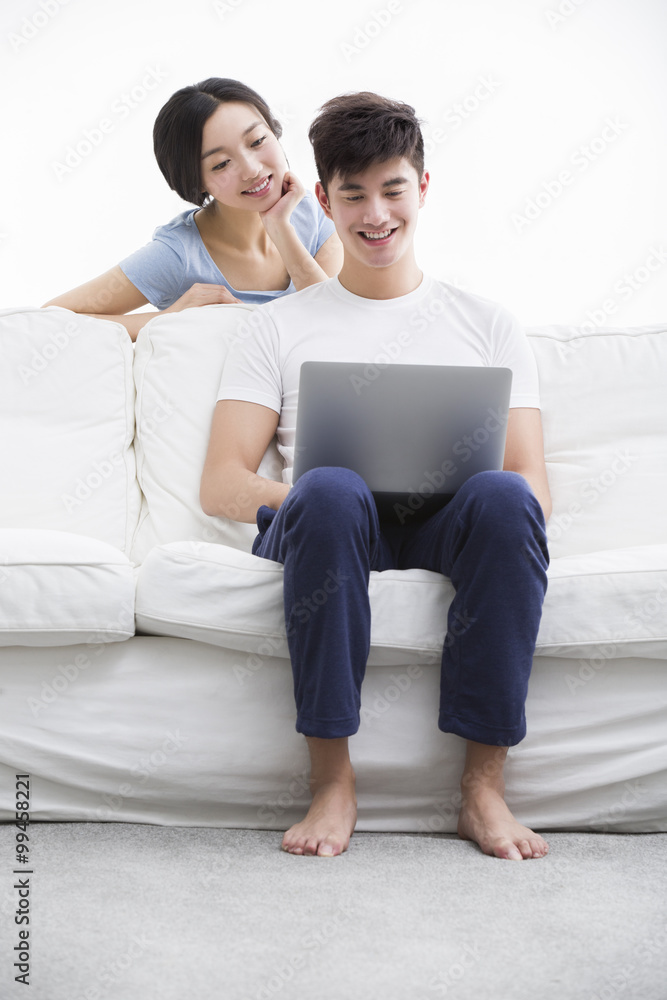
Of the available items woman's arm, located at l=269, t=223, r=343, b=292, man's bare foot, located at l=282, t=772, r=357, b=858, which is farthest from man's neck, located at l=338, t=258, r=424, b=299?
man's bare foot, located at l=282, t=772, r=357, b=858

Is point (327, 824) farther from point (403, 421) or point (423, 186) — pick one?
point (423, 186)

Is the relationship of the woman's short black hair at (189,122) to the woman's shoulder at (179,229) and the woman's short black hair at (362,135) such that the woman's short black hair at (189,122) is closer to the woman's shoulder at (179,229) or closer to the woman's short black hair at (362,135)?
the woman's shoulder at (179,229)

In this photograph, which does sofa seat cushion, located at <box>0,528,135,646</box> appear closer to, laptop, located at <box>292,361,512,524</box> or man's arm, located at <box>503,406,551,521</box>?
laptop, located at <box>292,361,512,524</box>

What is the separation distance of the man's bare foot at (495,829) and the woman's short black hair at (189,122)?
1490 mm

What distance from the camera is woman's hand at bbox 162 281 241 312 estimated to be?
1.88 metres

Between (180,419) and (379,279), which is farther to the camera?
(180,419)

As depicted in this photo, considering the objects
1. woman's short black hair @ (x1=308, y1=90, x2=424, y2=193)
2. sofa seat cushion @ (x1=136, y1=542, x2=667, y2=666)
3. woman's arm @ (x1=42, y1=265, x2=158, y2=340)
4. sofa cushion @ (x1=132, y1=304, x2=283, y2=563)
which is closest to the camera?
sofa seat cushion @ (x1=136, y1=542, x2=667, y2=666)

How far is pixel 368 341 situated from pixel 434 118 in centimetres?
142

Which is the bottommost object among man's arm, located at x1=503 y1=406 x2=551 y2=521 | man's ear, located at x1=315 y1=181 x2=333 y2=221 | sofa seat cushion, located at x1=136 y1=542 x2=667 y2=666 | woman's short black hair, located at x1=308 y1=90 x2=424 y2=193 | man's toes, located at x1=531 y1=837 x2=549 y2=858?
man's toes, located at x1=531 y1=837 x2=549 y2=858

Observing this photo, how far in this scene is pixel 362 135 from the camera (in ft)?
4.61

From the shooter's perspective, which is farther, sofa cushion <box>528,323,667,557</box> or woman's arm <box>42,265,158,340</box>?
woman's arm <box>42,265,158,340</box>

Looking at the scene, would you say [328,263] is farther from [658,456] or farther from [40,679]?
[40,679]

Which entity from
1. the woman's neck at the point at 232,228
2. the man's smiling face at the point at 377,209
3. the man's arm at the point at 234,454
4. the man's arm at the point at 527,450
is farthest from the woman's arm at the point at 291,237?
the man's arm at the point at 527,450

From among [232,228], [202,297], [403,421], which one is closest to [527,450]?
[403,421]
